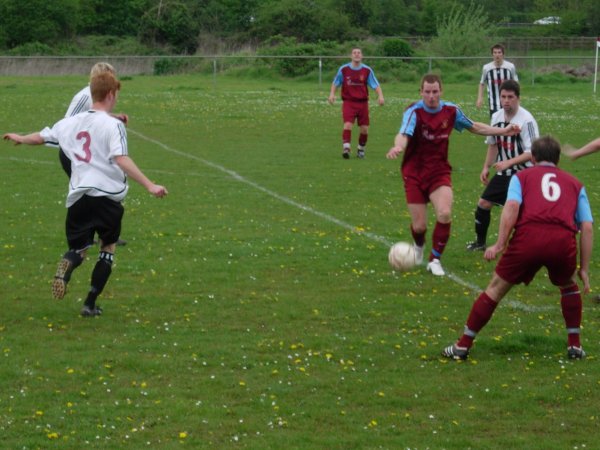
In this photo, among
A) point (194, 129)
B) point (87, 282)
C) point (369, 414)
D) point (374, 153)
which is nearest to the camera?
point (369, 414)

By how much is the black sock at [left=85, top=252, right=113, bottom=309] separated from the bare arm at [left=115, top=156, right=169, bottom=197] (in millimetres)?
918

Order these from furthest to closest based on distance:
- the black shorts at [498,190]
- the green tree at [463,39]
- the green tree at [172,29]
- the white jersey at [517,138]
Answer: the green tree at [172,29] < the green tree at [463,39] < the black shorts at [498,190] < the white jersey at [517,138]

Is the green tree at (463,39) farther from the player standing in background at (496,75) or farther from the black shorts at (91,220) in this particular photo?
the black shorts at (91,220)

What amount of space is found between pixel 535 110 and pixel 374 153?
37.7ft

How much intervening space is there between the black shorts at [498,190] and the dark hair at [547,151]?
3822mm

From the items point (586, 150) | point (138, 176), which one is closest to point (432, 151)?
point (586, 150)

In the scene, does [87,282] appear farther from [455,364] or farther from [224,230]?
[455,364]

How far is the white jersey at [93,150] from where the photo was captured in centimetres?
842

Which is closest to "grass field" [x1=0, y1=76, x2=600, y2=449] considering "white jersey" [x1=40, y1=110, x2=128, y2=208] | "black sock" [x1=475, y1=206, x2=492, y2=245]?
"black sock" [x1=475, y1=206, x2=492, y2=245]

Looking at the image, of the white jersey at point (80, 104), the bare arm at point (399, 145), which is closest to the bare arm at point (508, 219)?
the bare arm at point (399, 145)

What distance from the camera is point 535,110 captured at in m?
31.0

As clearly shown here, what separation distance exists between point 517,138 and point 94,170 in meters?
4.85

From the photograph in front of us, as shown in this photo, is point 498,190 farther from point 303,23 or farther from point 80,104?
point 303,23

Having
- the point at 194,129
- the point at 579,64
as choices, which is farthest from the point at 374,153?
the point at 579,64
